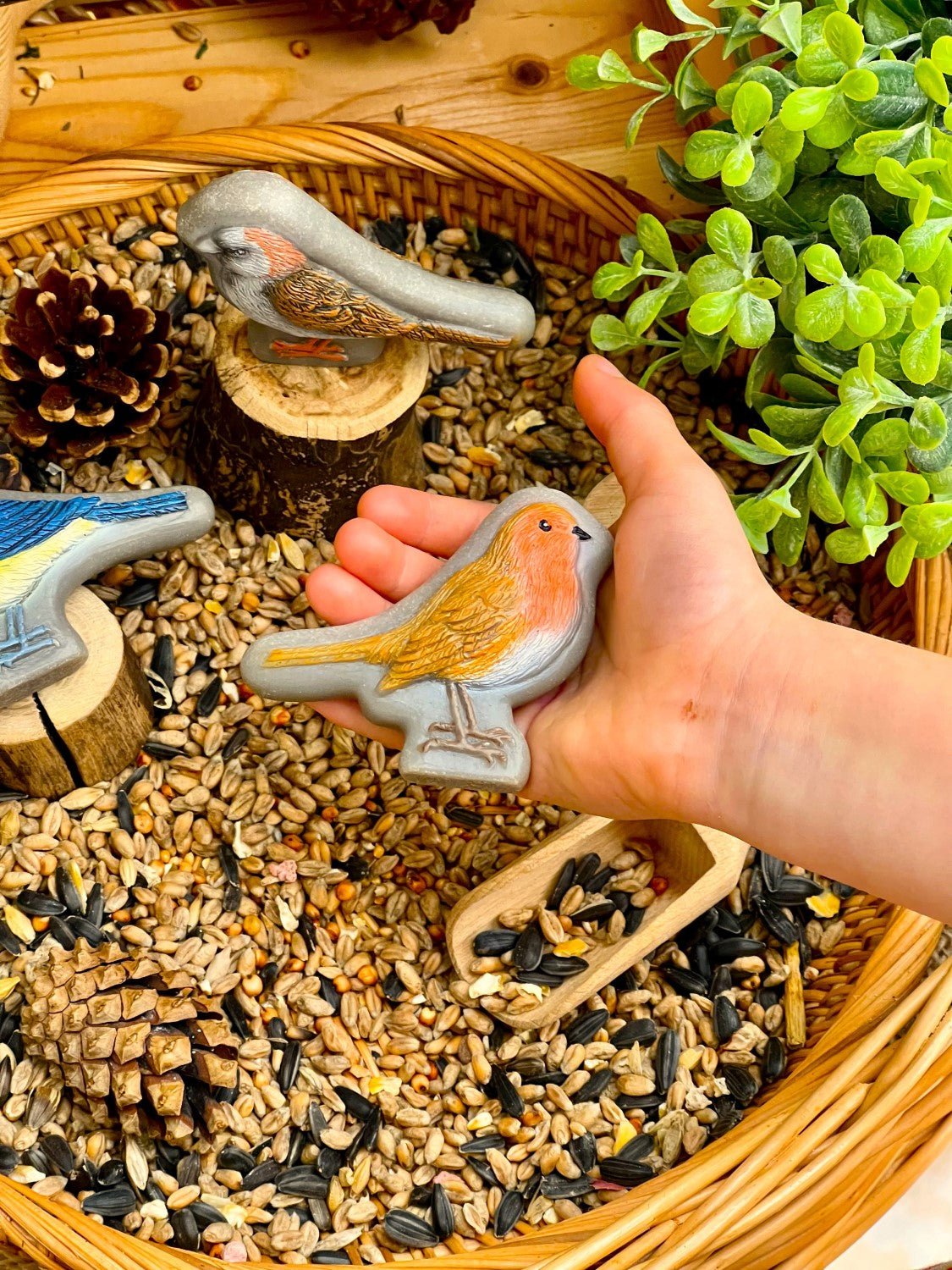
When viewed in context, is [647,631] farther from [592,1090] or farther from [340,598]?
[592,1090]

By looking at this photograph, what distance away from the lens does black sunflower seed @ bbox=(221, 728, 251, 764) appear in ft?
4.30

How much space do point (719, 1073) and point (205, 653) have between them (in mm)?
734

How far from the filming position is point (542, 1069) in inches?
47.6

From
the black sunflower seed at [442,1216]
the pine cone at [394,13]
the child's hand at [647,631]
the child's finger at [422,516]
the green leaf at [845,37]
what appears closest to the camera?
the green leaf at [845,37]

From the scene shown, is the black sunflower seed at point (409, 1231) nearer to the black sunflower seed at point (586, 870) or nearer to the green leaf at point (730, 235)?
the black sunflower seed at point (586, 870)

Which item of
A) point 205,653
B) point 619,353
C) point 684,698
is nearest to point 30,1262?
point 205,653

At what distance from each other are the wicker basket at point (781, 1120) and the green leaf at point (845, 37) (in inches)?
16.3

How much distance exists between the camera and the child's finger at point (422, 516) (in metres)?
1.23

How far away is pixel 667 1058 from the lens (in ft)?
3.95

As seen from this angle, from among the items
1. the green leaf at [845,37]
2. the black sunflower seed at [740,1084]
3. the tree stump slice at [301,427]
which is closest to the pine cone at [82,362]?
the tree stump slice at [301,427]

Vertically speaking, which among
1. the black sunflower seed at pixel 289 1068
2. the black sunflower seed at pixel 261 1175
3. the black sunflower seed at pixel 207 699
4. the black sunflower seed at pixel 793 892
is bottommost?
the black sunflower seed at pixel 261 1175

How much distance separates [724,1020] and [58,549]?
0.84 m

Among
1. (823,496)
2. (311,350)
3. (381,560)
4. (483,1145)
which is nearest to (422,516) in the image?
(381,560)

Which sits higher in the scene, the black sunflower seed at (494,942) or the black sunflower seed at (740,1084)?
the black sunflower seed at (494,942)
